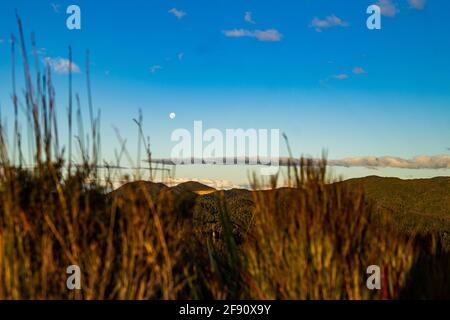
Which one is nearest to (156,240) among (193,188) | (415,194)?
(193,188)

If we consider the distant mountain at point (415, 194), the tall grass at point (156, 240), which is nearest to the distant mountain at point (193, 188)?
the tall grass at point (156, 240)

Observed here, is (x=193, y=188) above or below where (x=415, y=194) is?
above

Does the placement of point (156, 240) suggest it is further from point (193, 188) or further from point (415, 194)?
point (415, 194)

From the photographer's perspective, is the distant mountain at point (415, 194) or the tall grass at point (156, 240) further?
the distant mountain at point (415, 194)

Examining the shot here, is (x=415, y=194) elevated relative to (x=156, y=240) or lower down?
lower down

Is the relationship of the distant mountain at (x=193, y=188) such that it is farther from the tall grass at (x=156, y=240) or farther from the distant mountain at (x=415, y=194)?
the distant mountain at (x=415, y=194)

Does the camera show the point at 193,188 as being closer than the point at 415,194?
Yes

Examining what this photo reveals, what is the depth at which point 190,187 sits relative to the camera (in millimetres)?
5219

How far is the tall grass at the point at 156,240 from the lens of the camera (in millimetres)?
4016

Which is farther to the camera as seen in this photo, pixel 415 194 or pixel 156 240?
pixel 415 194

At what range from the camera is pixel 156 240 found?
14.4 ft

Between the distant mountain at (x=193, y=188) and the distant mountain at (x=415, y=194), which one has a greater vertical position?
the distant mountain at (x=193, y=188)
